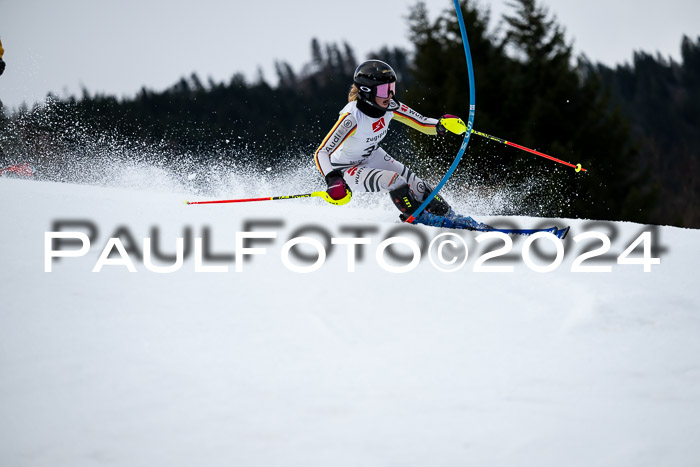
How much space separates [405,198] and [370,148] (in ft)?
1.91

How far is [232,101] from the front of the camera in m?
37.2

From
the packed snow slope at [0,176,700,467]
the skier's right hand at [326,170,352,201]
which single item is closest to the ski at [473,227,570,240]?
the packed snow slope at [0,176,700,467]

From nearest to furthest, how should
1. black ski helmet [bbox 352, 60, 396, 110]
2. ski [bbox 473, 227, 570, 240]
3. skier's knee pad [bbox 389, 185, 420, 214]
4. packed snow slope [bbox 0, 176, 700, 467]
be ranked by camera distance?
packed snow slope [bbox 0, 176, 700, 467], ski [bbox 473, 227, 570, 240], black ski helmet [bbox 352, 60, 396, 110], skier's knee pad [bbox 389, 185, 420, 214]

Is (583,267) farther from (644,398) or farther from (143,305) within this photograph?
(143,305)

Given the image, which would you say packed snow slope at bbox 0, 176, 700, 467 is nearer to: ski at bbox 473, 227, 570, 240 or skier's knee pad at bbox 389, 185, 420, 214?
ski at bbox 473, 227, 570, 240

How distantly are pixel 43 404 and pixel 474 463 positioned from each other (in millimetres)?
1631

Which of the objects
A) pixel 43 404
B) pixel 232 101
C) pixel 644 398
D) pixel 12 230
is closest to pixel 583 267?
pixel 644 398

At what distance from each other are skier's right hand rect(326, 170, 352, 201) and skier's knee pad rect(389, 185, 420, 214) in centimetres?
51

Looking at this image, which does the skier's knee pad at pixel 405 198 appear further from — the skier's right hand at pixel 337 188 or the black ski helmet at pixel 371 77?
the black ski helmet at pixel 371 77

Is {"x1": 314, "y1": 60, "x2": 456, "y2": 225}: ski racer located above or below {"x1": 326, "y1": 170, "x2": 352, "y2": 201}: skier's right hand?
above

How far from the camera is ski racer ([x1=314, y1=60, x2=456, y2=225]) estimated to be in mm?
5230

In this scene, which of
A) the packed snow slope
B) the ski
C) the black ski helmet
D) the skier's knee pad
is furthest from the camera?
the skier's knee pad

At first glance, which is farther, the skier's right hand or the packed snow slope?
the skier's right hand

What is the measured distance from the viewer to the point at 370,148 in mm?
5664
